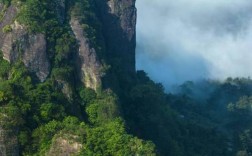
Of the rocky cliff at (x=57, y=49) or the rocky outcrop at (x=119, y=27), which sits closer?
the rocky cliff at (x=57, y=49)

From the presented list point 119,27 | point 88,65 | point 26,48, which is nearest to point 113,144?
point 88,65

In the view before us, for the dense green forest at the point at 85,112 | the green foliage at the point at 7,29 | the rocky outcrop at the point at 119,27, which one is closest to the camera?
the dense green forest at the point at 85,112

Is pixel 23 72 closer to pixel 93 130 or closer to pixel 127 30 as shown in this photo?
pixel 93 130

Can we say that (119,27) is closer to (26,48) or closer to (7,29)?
(26,48)

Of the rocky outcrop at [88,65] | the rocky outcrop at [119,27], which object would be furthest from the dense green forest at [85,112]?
the rocky outcrop at [119,27]

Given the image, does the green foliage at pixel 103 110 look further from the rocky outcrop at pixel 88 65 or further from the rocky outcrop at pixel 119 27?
the rocky outcrop at pixel 119 27

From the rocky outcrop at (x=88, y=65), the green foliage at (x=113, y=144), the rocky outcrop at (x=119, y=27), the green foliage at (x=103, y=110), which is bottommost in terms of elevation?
the green foliage at (x=113, y=144)

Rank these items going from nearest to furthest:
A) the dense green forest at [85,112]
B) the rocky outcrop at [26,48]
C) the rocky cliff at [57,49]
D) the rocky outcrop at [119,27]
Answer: the dense green forest at [85,112] < the rocky outcrop at [26,48] < the rocky cliff at [57,49] < the rocky outcrop at [119,27]

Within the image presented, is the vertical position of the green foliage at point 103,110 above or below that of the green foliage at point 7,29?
below
